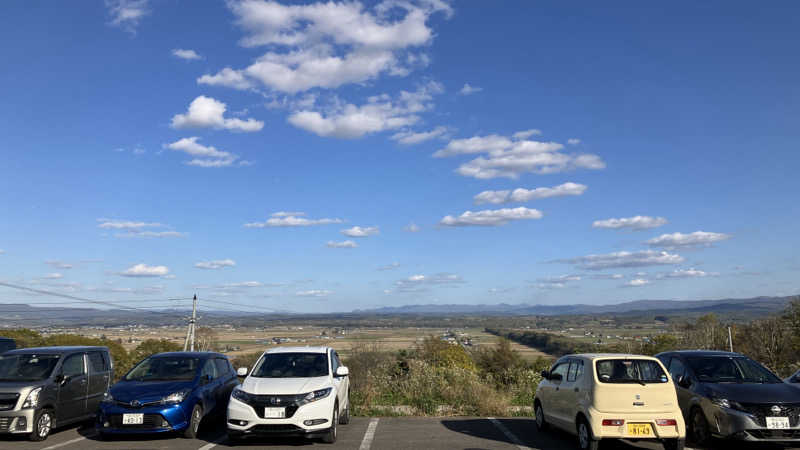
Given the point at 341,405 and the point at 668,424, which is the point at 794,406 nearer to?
the point at 668,424

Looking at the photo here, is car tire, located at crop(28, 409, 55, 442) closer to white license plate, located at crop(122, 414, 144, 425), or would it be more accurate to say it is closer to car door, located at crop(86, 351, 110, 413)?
car door, located at crop(86, 351, 110, 413)

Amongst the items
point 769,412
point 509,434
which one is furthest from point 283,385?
point 769,412

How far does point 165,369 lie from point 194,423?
1542 mm

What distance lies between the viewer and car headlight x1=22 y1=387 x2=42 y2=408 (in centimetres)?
1030

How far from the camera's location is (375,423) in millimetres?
12625

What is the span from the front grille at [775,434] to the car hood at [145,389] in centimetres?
948

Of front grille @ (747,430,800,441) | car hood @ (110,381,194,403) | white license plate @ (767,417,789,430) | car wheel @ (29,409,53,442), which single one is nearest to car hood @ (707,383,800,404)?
→ white license plate @ (767,417,789,430)

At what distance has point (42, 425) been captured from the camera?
10.5 m

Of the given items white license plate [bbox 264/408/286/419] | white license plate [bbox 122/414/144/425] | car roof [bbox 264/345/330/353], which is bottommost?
white license plate [bbox 122/414/144/425]

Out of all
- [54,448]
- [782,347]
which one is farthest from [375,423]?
[782,347]

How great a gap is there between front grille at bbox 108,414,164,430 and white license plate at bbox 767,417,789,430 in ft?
32.0

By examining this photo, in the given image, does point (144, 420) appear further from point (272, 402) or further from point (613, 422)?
point (613, 422)

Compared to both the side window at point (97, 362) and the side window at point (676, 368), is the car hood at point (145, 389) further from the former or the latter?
the side window at point (676, 368)

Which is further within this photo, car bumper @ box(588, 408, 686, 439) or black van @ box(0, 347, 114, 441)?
black van @ box(0, 347, 114, 441)
